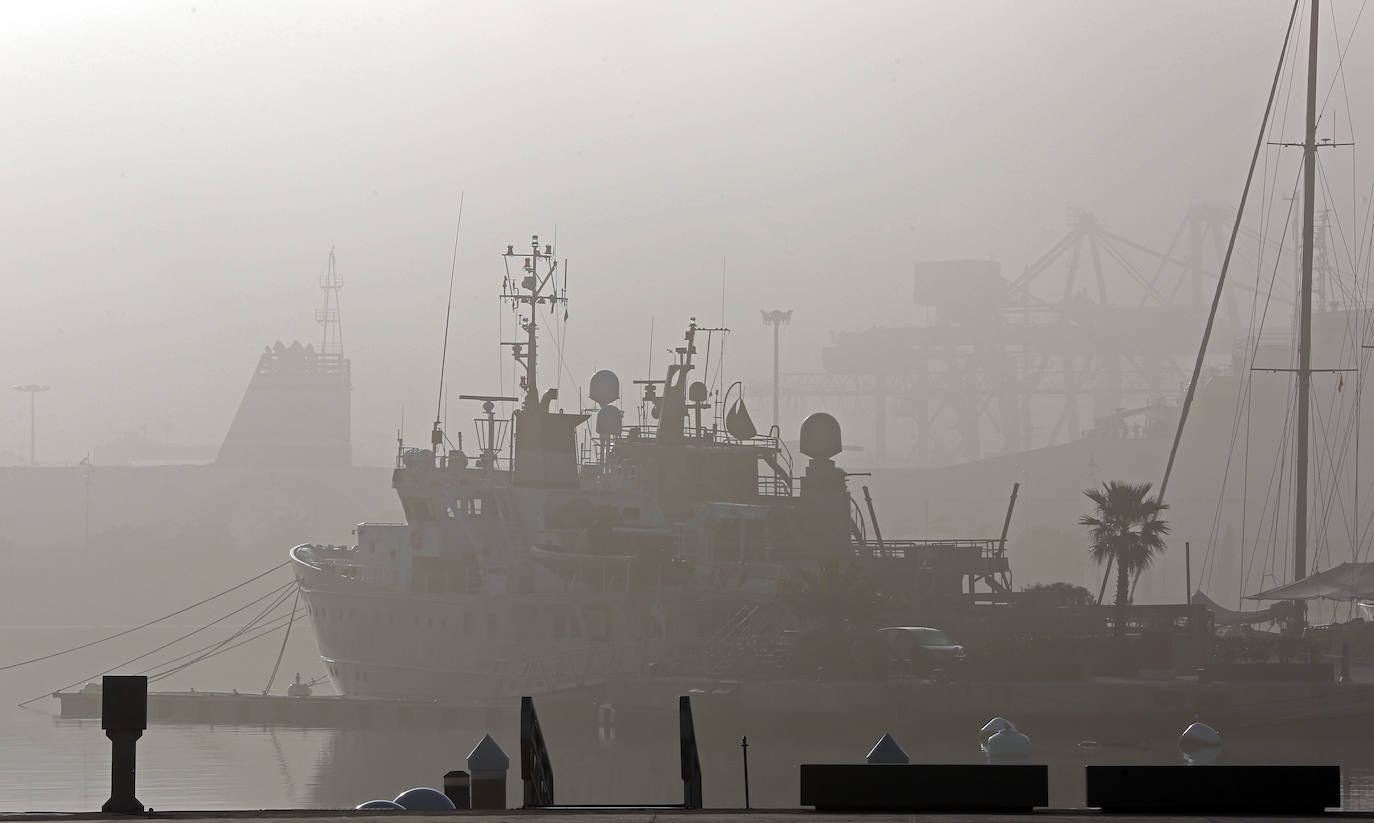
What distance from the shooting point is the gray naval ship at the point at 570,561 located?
174ft

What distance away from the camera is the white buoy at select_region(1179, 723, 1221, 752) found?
37.8 meters

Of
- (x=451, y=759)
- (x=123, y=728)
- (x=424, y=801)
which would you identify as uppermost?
(x=123, y=728)

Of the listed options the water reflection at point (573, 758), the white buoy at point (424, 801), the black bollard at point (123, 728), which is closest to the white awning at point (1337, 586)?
the water reflection at point (573, 758)

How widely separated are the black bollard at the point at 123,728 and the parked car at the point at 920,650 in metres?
35.6

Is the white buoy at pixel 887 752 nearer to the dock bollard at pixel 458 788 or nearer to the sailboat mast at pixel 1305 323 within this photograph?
the dock bollard at pixel 458 788

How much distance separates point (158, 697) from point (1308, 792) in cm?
5066

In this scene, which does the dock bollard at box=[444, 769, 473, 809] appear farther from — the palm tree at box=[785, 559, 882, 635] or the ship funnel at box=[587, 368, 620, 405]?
the ship funnel at box=[587, 368, 620, 405]

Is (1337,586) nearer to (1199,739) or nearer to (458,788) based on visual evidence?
(1199,739)

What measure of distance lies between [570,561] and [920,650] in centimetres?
1139

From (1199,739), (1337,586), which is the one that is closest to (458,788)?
(1199,739)

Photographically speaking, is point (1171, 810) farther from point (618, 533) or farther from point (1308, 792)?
point (618, 533)

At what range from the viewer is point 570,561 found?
54250 millimetres

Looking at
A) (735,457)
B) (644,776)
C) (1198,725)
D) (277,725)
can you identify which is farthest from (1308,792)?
(735,457)

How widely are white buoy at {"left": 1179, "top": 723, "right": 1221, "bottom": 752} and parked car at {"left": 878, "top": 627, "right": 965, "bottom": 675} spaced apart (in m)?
10.5
